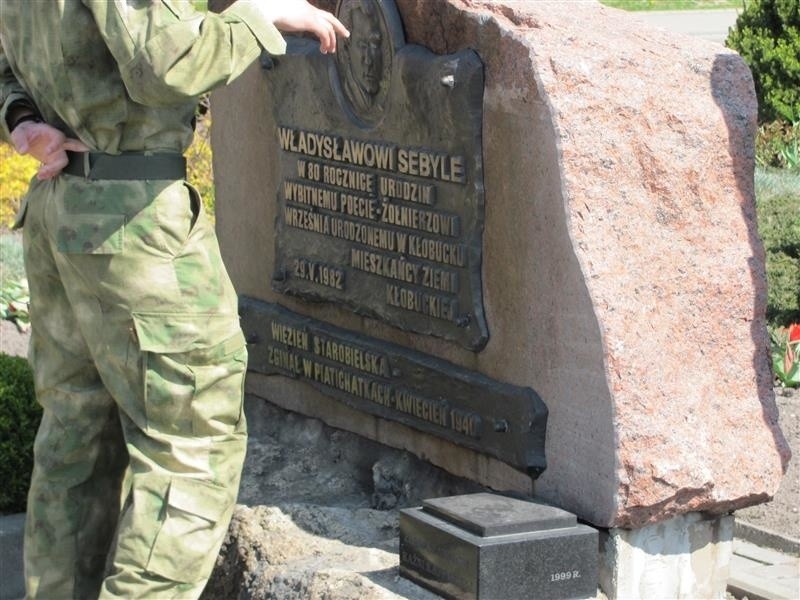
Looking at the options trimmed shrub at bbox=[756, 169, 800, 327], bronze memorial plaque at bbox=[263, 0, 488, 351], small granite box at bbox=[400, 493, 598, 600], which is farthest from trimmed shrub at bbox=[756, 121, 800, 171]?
small granite box at bbox=[400, 493, 598, 600]

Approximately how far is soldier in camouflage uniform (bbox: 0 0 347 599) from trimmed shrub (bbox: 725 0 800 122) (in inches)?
269

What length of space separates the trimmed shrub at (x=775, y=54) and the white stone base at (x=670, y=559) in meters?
6.42

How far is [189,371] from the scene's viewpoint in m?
3.78

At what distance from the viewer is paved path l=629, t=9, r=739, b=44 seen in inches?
737

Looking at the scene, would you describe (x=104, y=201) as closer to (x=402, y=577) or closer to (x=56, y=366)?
(x=56, y=366)

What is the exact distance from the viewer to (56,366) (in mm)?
4008

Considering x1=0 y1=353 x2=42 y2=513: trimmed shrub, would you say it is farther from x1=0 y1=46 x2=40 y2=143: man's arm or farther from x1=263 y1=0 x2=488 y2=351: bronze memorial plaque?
x1=0 y1=46 x2=40 y2=143: man's arm

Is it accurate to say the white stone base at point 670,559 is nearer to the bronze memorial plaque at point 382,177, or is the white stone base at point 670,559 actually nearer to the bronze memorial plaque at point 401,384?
the bronze memorial plaque at point 401,384

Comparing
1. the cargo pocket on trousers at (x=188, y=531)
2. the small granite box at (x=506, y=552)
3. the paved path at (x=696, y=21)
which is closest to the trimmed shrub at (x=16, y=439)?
the cargo pocket on trousers at (x=188, y=531)

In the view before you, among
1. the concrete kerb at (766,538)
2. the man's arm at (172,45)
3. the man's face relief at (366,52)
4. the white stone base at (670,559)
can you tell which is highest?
the man's arm at (172,45)

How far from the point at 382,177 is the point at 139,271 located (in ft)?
3.47

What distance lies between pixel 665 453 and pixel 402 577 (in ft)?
2.46

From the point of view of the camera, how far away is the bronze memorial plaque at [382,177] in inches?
168

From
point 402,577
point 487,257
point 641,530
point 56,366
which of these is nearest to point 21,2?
point 56,366
